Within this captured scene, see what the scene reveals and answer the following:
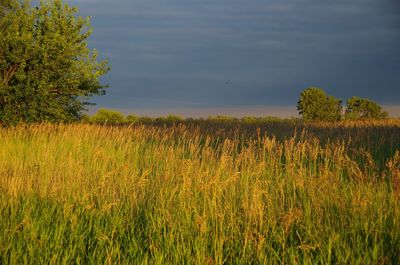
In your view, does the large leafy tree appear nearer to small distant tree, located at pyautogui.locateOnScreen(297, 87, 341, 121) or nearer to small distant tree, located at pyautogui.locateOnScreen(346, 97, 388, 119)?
small distant tree, located at pyautogui.locateOnScreen(297, 87, 341, 121)

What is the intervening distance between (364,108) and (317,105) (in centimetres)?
693

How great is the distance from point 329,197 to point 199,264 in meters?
2.63

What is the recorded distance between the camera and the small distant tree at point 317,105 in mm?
44922

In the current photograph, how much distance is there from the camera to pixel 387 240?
5188 millimetres

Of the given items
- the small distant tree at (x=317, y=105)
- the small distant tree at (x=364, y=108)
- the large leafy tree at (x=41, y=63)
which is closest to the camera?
the large leafy tree at (x=41, y=63)

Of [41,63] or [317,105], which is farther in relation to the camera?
[317,105]

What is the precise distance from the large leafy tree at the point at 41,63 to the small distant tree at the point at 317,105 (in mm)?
29442

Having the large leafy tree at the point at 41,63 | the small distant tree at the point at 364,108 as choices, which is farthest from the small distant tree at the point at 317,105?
the large leafy tree at the point at 41,63

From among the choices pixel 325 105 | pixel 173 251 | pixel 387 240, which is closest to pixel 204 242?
pixel 173 251

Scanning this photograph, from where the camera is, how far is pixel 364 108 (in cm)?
4859

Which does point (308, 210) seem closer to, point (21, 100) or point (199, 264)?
point (199, 264)

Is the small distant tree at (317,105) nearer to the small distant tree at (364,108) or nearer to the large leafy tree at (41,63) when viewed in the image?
the small distant tree at (364,108)

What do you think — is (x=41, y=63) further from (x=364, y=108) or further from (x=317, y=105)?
(x=364, y=108)

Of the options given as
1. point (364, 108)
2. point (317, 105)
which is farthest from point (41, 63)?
point (364, 108)
